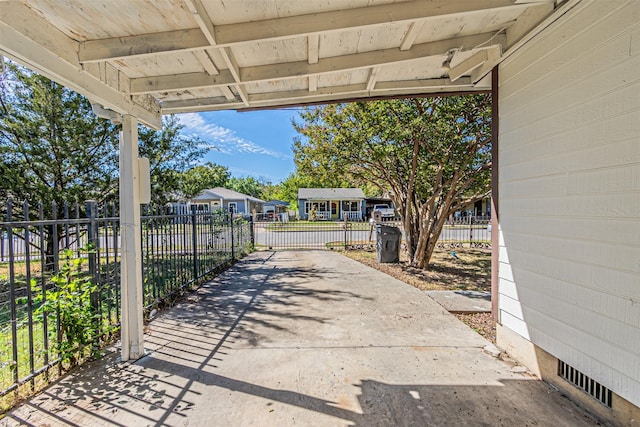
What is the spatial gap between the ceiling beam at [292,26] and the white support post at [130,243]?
922 millimetres

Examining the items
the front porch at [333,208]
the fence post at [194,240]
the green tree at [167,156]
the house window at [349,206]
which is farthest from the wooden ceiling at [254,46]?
the house window at [349,206]

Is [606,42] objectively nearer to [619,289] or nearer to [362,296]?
[619,289]

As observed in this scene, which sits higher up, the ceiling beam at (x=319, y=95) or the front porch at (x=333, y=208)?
the ceiling beam at (x=319, y=95)

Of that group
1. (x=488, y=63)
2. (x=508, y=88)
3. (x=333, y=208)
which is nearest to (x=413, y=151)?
(x=488, y=63)

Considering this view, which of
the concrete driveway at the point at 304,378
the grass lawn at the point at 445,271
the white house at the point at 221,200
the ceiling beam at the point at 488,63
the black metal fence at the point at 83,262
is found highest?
the ceiling beam at the point at 488,63

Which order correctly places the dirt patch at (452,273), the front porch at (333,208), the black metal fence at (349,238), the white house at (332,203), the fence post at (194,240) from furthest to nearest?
the front porch at (333,208) → the white house at (332,203) → the black metal fence at (349,238) → the fence post at (194,240) → the dirt patch at (452,273)

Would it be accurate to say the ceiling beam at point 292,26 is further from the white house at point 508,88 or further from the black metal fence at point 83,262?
the black metal fence at point 83,262

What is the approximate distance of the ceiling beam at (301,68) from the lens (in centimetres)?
268

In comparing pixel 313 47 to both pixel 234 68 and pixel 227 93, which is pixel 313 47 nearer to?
pixel 234 68

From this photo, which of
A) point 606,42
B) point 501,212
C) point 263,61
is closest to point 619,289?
point 501,212

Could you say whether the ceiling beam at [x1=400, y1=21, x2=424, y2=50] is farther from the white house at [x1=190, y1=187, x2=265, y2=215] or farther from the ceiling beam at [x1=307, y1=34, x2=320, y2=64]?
the white house at [x1=190, y1=187, x2=265, y2=215]

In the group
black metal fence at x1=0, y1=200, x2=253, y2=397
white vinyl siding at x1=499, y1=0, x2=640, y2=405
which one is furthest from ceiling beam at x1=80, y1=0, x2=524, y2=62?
black metal fence at x1=0, y1=200, x2=253, y2=397

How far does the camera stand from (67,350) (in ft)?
9.07

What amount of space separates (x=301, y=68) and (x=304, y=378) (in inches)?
111
